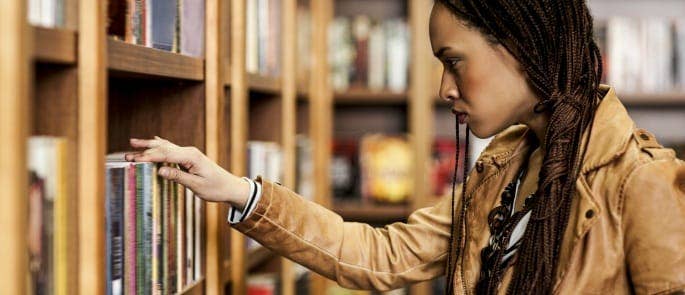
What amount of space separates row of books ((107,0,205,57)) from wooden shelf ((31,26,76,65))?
0.15 metres

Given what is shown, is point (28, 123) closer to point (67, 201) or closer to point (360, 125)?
point (67, 201)

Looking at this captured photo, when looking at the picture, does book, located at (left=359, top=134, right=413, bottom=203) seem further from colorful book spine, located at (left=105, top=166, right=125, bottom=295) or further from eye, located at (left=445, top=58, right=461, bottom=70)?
colorful book spine, located at (left=105, top=166, right=125, bottom=295)

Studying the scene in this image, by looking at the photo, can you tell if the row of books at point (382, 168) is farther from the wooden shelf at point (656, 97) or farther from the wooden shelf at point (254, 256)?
the wooden shelf at point (254, 256)

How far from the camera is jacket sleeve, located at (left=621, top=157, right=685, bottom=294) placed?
1257mm

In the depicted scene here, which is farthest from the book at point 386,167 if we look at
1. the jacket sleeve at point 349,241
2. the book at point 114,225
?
the book at point 114,225

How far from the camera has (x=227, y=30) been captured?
1717mm

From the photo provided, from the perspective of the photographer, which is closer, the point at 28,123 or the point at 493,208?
the point at 28,123

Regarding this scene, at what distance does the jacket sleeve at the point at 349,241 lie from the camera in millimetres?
1517

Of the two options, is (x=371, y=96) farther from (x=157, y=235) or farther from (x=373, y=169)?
(x=157, y=235)

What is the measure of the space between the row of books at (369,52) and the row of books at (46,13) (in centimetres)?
232

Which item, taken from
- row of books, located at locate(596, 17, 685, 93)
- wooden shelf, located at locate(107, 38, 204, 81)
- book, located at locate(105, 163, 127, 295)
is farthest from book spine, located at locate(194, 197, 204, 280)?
row of books, located at locate(596, 17, 685, 93)

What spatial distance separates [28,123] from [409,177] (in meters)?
2.50

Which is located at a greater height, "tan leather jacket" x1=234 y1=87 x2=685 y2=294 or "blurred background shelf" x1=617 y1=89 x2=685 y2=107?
"blurred background shelf" x1=617 y1=89 x2=685 y2=107

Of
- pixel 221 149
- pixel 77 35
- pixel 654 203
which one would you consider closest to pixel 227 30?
pixel 221 149
